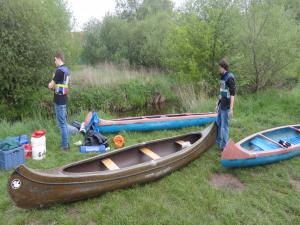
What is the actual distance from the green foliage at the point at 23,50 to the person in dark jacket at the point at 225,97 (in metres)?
5.72

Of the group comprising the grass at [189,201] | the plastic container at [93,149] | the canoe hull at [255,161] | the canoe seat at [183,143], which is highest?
the canoe seat at [183,143]

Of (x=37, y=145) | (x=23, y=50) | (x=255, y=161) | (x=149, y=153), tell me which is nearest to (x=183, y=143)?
(x=149, y=153)

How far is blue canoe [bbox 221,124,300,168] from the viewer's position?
4410mm

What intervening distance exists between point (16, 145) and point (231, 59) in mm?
7748

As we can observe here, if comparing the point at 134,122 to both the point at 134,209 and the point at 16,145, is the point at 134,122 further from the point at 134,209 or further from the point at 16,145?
the point at 134,209

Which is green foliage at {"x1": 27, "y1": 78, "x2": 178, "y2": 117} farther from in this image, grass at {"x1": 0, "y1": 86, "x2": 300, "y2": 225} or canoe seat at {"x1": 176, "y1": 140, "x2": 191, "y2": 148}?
canoe seat at {"x1": 176, "y1": 140, "x2": 191, "y2": 148}

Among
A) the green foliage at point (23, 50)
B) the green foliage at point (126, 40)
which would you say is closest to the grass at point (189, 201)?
the green foliage at point (23, 50)

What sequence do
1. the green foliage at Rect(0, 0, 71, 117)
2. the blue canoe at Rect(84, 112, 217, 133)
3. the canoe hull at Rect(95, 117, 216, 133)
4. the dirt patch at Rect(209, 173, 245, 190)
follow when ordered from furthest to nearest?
the green foliage at Rect(0, 0, 71, 117), the canoe hull at Rect(95, 117, 216, 133), the blue canoe at Rect(84, 112, 217, 133), the dirt patch at Rect(209, 173, 245, 190)

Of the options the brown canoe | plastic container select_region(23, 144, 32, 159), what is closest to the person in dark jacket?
the brown canoe

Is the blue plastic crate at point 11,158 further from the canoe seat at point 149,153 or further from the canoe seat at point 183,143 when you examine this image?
the canoe seat at point 183,143

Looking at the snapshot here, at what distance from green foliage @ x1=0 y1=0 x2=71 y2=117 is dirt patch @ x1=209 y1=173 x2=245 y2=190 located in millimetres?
6225

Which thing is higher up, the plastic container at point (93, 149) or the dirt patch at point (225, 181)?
the plastic container at point (93, 149)

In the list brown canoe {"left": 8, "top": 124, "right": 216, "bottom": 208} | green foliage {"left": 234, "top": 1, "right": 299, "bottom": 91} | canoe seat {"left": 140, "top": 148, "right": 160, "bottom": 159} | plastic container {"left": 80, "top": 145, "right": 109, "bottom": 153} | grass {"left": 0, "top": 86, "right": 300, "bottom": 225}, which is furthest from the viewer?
green foliage {"left": 234, "top": 1, "right": 299, "bottom": 91}

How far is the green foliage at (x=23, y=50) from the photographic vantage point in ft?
24.2
